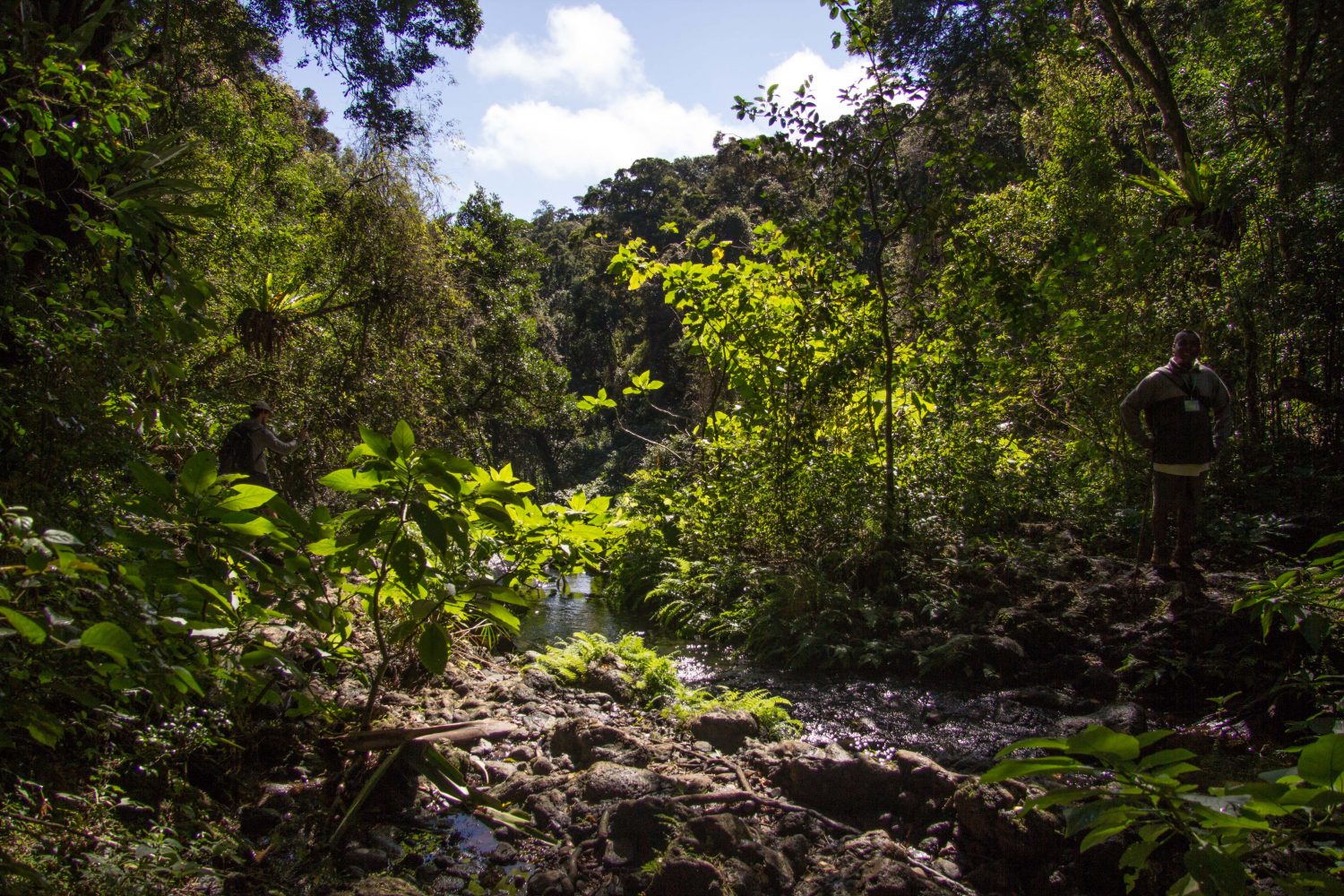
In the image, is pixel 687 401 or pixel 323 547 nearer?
pixel 323 547

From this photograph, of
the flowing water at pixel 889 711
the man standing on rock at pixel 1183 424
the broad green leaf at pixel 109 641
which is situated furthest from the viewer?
the man standing on rock at pixel 1183 424

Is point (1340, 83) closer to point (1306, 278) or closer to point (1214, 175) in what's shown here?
point (1214, 175)

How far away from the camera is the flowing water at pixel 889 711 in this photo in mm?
4844

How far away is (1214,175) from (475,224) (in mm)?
13116

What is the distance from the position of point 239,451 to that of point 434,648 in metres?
5.93

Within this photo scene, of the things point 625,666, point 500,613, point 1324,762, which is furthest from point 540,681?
point 1324,762

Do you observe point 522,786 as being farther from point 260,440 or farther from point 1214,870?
point 260,440

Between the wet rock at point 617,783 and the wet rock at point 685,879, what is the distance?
0.76m

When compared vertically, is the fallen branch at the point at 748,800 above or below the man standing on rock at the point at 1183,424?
below

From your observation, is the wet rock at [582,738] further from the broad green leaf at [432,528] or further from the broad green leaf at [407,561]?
the broad green leaf at [432,528]

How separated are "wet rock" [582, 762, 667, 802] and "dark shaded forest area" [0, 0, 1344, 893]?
0.71 m

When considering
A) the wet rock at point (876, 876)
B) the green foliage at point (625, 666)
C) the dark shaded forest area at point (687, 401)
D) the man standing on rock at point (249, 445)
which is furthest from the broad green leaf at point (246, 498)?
the man standing on rock at point (249, 445)

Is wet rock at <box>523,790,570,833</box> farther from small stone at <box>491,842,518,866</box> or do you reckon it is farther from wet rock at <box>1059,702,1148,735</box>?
wet rock at <box>1059,702,1148,735</box>

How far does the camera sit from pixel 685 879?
2783 mm
